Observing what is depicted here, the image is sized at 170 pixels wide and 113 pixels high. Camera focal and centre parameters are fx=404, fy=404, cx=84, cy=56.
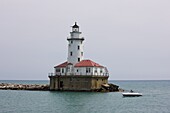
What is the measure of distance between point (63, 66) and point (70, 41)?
446 centimetres

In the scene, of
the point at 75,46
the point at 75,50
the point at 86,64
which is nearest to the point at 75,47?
the point at 75,46

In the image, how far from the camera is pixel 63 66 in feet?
225

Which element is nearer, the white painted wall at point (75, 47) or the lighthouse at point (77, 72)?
the lighthouse at point (77, 72)

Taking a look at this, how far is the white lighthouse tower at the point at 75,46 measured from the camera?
68825 millimetres

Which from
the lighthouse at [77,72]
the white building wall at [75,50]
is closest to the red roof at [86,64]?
the lighthouse at [77,72]

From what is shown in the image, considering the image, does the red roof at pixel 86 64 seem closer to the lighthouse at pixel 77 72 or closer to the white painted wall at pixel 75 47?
the lighthouse at pixel 77 72

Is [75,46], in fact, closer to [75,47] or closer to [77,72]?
[75,47]

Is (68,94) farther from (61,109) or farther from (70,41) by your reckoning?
(61,109)

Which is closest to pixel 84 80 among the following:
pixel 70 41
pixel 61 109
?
pixel 70 41

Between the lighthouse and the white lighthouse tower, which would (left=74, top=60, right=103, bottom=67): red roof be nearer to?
the lighthouse

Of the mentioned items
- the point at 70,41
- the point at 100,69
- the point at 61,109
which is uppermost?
the point at 70,41

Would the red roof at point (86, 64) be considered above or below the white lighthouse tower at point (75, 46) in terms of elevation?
below

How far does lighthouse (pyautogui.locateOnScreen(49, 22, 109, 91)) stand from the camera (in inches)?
2589

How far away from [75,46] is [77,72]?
16.2ft
